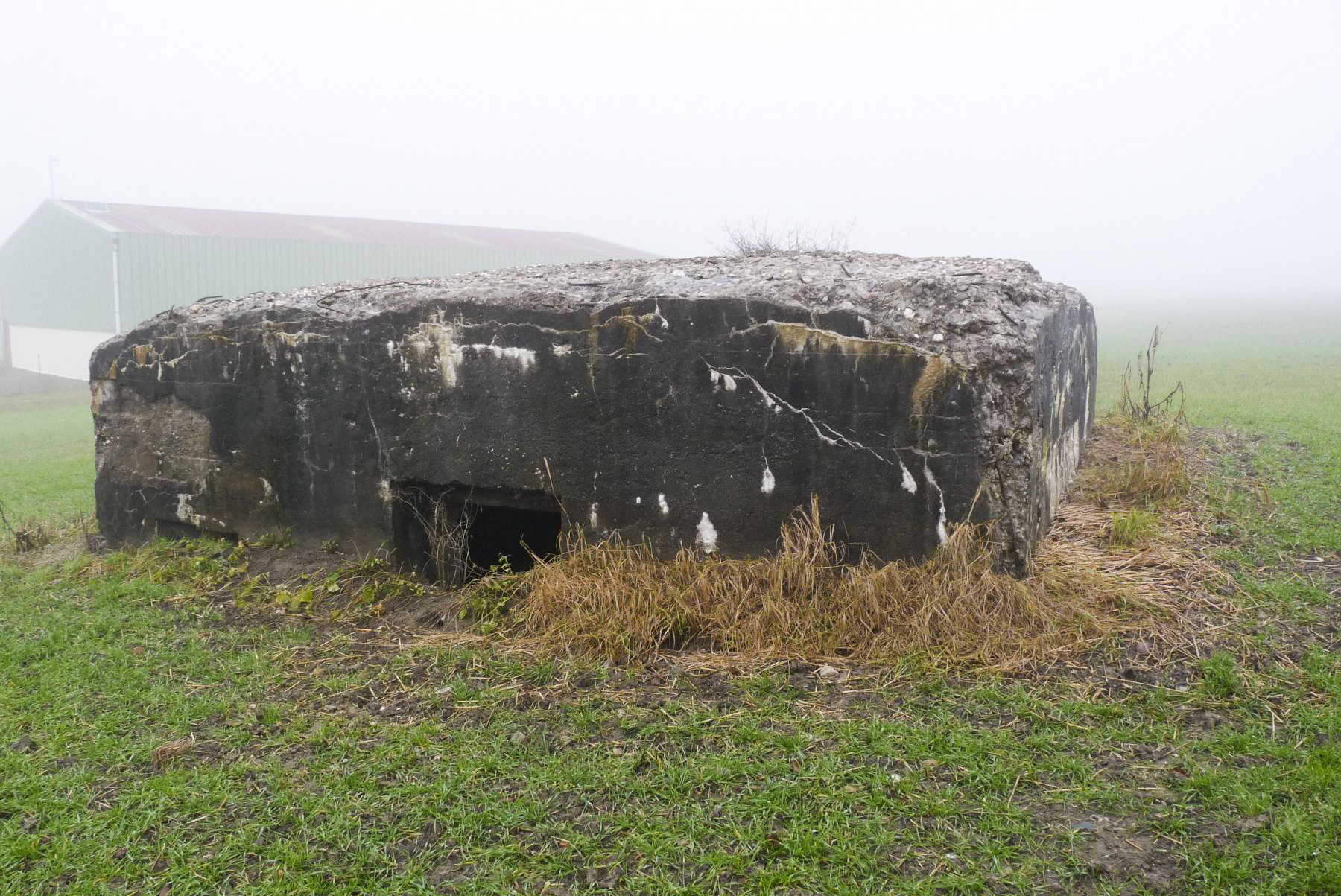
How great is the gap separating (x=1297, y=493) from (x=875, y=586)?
348cm

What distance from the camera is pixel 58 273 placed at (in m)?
26.4

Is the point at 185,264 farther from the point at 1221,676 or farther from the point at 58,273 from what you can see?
the point at 1221,676

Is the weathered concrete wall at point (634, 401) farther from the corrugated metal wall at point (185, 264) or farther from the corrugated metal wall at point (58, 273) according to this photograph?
the corrugated metal wall at point (58, 273)

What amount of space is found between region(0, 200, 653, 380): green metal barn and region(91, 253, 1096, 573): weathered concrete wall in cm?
1612

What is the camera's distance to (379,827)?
9.46 feet

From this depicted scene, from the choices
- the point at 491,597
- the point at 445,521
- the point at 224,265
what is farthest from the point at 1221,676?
the point at 224,265

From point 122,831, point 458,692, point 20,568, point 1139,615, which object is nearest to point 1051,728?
point 1139,615

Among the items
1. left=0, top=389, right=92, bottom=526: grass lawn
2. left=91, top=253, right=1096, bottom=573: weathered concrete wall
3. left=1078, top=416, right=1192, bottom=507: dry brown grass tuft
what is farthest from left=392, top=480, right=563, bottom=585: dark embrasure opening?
left=0, top=389, right=92, bottom=526: grass lawn

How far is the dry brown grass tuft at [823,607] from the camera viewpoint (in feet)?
12.7

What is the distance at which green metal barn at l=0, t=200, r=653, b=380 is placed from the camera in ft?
76.1

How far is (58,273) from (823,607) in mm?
28395

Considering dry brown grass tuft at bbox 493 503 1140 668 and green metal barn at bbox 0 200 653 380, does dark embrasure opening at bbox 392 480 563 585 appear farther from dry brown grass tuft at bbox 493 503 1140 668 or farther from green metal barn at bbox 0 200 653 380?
green metal barn at bbox 0 200 653 380

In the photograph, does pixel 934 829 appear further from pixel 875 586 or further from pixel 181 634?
pixel 181 634

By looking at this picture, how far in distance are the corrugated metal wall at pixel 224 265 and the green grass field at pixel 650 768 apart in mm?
20000
